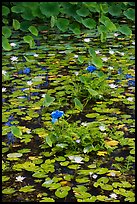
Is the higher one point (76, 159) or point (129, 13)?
point (129, 13)

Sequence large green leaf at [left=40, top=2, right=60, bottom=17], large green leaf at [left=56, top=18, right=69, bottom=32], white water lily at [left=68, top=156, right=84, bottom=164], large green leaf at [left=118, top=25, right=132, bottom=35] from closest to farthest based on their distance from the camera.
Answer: large green leaf at [left=40, top=2, right=60, bottom=17], large green leaf at [left=56, top=18, right=69, bottom=32], large green leaf at [left=118, top=25, right=132, bottom=35], white water lily at [left=68, top=156, right=84, bottom=164]

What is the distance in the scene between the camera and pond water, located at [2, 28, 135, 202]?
6.57ft

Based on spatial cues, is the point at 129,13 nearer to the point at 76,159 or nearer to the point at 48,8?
the point at 48,8

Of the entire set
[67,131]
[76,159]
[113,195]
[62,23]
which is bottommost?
[113,195]

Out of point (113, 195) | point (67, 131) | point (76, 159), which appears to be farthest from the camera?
point (67, 131)

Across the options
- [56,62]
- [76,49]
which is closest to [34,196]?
[56,62]

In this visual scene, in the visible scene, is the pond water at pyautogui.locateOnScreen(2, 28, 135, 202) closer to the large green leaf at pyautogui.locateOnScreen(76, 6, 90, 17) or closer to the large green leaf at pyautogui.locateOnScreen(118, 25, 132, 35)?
the large green leaf at pyautogui.locateOnScreen(118, 25, 132, 35)

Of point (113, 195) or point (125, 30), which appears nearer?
point (125, 30)

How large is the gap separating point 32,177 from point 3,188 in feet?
0.50

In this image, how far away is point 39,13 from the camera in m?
1.27

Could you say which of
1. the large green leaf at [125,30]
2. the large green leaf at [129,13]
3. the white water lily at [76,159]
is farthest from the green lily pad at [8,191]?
the large green leaf at [129,13]

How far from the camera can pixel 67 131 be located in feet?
8.07

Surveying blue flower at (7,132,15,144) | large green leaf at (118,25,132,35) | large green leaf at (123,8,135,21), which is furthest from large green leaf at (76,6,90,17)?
blue flower at (7,132,15,144)

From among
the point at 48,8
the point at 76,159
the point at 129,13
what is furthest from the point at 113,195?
the point at 48,8
